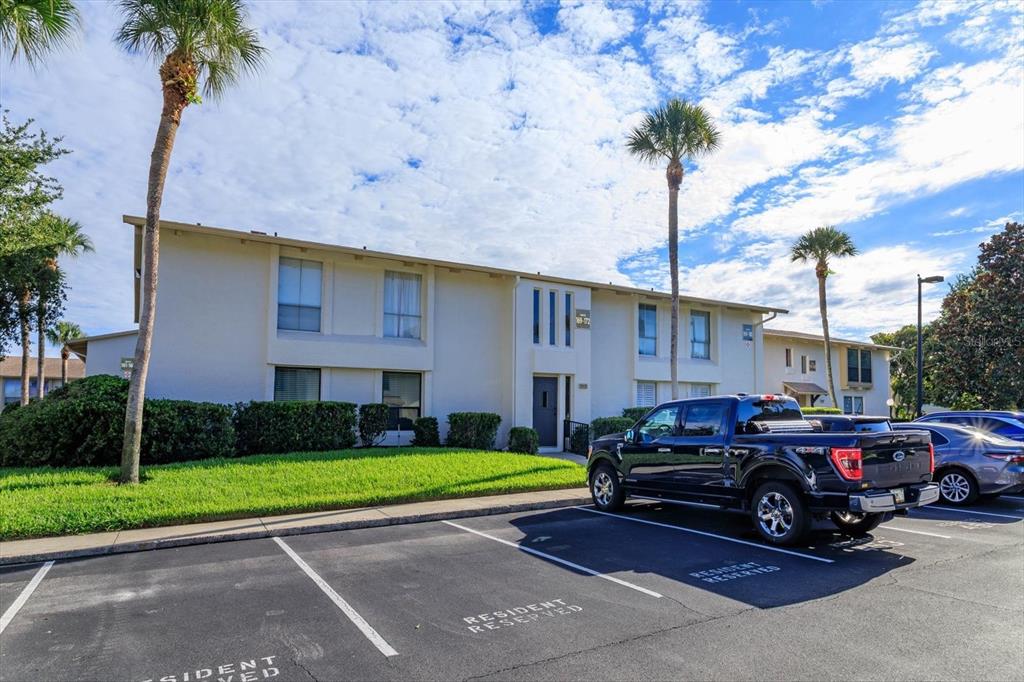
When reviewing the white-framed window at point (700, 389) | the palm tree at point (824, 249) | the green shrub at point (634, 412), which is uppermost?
the palm tree at point (824, 249)

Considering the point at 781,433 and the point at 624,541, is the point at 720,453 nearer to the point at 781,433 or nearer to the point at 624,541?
the point at 781,433

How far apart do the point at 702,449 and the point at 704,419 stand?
1.53 feet

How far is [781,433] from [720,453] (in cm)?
85

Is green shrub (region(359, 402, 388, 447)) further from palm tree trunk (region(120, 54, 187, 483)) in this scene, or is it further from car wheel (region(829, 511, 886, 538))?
car wheel (region(829, 511, 886, 538))

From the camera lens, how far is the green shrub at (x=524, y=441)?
1716cm

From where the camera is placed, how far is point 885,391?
3416cm

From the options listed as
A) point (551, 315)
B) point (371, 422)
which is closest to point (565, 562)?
point (371, 422)

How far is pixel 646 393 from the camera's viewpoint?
22406mm

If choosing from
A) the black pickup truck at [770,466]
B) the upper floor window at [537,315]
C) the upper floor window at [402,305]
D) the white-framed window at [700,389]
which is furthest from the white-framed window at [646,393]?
the black pickup truck at [770,466]

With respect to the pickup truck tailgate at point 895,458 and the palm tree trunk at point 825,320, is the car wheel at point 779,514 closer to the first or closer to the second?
the pickup truck tailgate at point 895,458

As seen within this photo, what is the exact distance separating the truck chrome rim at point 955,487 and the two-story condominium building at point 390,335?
32.5ft

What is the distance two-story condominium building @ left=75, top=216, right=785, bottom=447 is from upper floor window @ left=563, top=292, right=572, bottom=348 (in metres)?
0.03

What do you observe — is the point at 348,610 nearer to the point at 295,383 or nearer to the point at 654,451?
the point at 654,451

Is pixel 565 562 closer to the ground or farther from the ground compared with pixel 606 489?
closer to the ground
